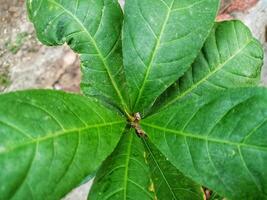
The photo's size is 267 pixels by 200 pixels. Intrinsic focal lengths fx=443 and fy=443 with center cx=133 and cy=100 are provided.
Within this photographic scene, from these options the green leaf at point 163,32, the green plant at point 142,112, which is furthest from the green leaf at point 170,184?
the green leaf at point 163,32

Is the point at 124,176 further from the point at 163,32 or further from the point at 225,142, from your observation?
the point at 163,32

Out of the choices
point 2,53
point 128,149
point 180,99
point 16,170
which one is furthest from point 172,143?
point 2,53

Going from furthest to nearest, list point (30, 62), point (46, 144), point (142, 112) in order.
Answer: point (30, 62), point (142, 112), point (46, 144)

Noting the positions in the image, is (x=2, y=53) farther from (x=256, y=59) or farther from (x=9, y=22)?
(x=256, y=59)

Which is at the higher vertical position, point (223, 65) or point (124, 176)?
point (223, 65)

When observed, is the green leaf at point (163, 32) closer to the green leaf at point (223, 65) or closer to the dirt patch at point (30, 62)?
the green leaf at point (223, 65)

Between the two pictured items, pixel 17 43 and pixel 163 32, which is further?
pixel 17 43

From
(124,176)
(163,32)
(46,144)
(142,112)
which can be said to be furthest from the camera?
(142,112)

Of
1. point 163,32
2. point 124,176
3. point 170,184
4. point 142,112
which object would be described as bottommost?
point 170,184

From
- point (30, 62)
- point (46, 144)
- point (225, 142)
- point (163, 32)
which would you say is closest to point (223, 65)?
point (163, 32)
